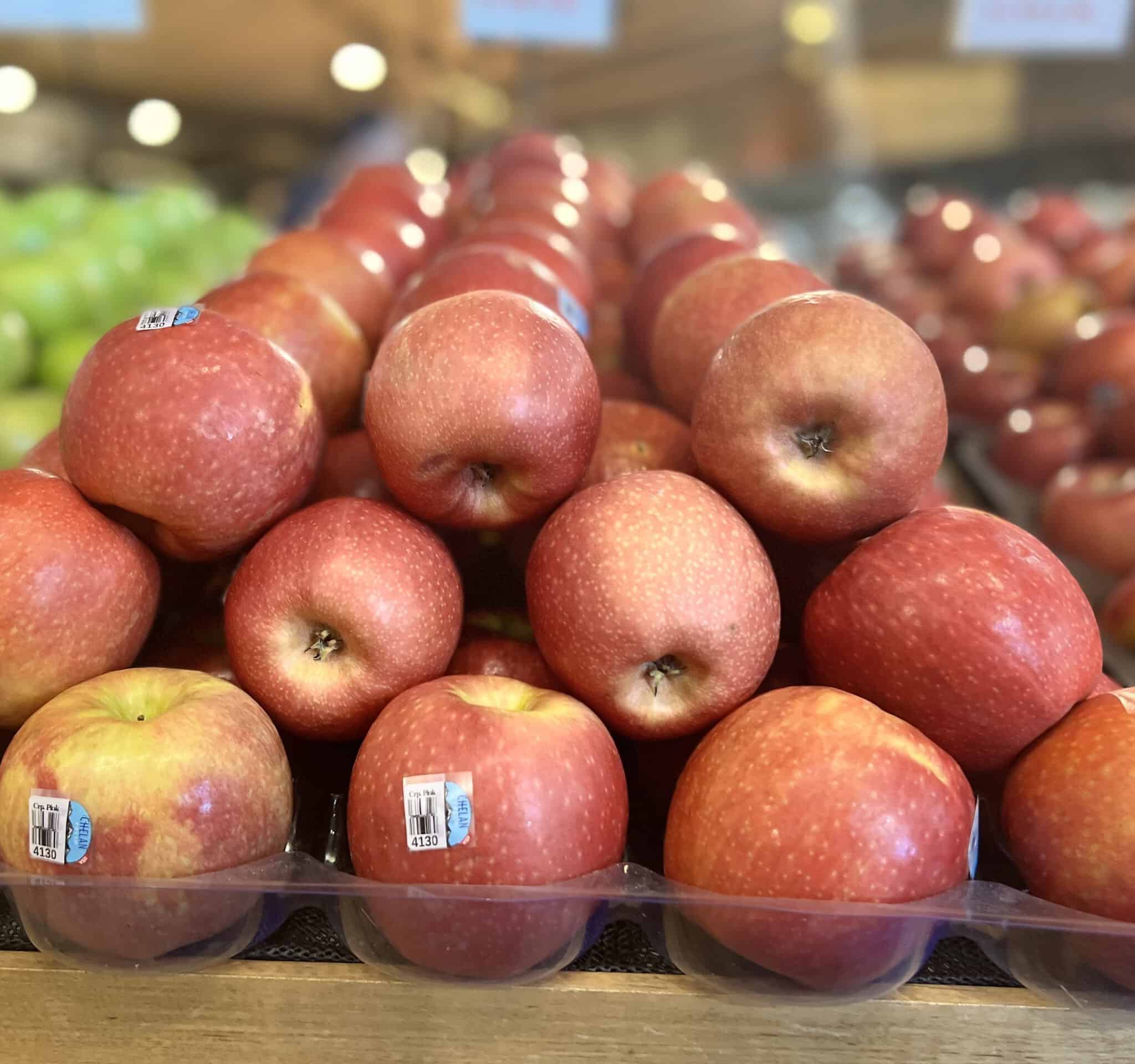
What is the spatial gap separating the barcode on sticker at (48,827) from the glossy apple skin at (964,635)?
1.77 ft

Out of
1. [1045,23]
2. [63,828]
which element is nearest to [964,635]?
[63,828]

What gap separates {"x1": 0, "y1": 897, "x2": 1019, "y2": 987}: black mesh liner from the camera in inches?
Answer: 26.9

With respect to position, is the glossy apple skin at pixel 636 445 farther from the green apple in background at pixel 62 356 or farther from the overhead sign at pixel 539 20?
the overhead sign at pixel 539 20

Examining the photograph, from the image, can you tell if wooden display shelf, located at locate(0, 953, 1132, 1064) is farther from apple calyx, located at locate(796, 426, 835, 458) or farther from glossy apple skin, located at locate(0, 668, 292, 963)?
apple calyx, located at locate(796, 426, 835, 458)

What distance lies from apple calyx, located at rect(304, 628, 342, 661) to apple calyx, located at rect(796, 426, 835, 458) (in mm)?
371

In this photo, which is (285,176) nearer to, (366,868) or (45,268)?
(45,268)

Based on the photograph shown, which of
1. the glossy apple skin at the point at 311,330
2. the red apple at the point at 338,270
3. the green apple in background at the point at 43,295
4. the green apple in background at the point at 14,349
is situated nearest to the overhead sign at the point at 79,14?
the green apple in background at the point at 43,295

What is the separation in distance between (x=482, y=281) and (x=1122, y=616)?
90cm

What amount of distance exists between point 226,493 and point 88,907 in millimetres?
292

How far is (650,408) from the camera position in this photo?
0.95m

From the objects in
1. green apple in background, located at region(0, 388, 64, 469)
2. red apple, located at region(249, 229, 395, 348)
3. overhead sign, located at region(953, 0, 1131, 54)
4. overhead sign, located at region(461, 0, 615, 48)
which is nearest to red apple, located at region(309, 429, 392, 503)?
red apple, located at region(249, 229, 395, 348)

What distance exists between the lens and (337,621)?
715 millimetres

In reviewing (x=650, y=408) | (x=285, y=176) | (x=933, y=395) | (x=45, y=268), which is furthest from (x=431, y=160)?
(x=933, y=395)

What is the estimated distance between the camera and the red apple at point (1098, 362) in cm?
177
